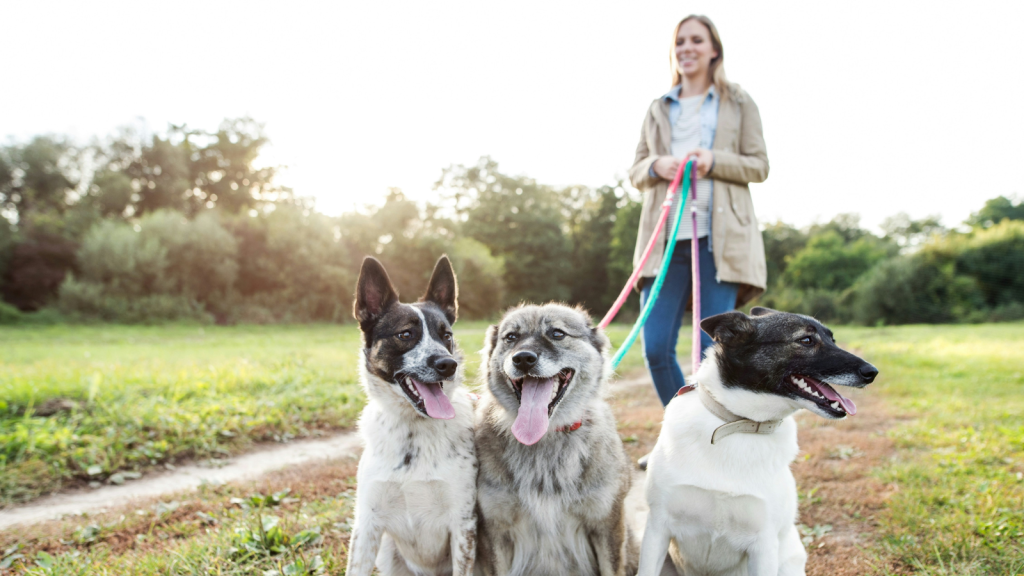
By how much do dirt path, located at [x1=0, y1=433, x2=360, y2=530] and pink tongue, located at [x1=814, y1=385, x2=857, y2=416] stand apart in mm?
4841

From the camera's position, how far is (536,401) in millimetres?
2846

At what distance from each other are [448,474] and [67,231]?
28.5 m

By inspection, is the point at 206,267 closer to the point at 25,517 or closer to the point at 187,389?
the point at 187,389

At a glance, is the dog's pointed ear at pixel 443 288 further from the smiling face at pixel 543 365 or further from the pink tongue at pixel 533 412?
the pink tongue at pixel 533 412

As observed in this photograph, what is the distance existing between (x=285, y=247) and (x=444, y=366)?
76.6 feet

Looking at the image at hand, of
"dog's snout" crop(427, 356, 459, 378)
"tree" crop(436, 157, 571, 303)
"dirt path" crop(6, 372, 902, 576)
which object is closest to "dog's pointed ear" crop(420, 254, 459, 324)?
"dog's snout" crop(427, 356, 459, 378)

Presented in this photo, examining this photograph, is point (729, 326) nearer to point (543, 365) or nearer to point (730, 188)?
point (543, 365)

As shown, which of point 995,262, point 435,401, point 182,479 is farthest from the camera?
point 995,262

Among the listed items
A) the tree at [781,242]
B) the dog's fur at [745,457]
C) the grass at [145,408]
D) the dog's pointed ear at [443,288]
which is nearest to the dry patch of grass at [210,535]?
the grass at [145,408]

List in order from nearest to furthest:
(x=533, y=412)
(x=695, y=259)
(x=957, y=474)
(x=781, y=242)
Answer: (x=533, y=412) → (x=695, y=259) → (x=957, y=474) → (x=781, y=242)

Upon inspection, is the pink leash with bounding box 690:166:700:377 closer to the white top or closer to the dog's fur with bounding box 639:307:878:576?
the white top

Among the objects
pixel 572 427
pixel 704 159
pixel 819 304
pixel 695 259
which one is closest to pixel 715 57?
pixel 704 159

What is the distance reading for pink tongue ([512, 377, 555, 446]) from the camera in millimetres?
2736

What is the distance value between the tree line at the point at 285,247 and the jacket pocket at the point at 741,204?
16806 mm
